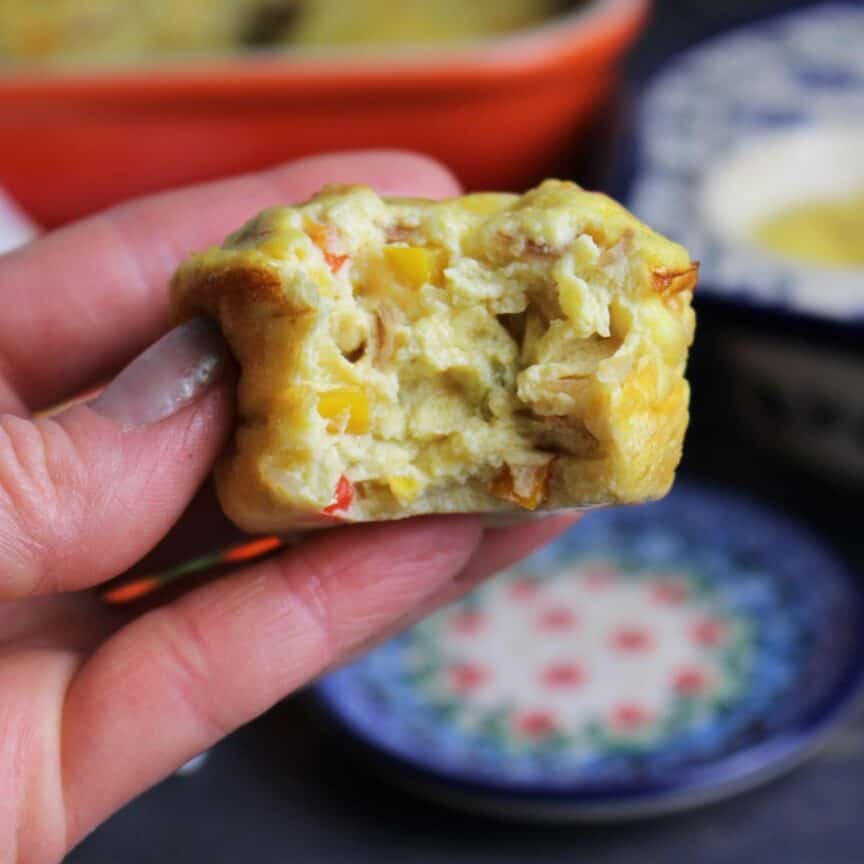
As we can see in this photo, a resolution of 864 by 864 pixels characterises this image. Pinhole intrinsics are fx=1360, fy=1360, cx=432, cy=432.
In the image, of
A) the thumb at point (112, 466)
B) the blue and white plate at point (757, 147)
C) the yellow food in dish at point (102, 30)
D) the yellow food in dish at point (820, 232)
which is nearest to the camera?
the thumb at point (112, 466)

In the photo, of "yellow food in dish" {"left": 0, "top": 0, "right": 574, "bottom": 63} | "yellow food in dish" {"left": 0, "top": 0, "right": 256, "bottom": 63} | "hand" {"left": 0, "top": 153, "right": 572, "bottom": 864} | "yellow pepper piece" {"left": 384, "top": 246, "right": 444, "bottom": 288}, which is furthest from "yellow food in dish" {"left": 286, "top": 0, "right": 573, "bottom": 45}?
"yellow pepper piece" {"left": 384, "top": 246, "right": 444, "bottom": 288}

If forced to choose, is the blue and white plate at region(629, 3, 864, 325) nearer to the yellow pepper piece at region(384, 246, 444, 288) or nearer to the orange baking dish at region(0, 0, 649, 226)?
the orange baking dish at region(0, 0, 649, 226)

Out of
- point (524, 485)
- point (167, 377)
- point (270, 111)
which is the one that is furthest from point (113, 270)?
point (270, 111)

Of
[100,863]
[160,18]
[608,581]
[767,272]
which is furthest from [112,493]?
[160,18]

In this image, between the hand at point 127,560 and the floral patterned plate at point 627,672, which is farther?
the floral patterned plate at point 627,672

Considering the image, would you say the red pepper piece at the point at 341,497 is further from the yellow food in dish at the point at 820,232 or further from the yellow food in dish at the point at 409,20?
the yellow food in dish at the point at 409,20

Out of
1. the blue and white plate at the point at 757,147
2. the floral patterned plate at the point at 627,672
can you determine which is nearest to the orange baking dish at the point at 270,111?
the blue and white plate at the point at 757,147
